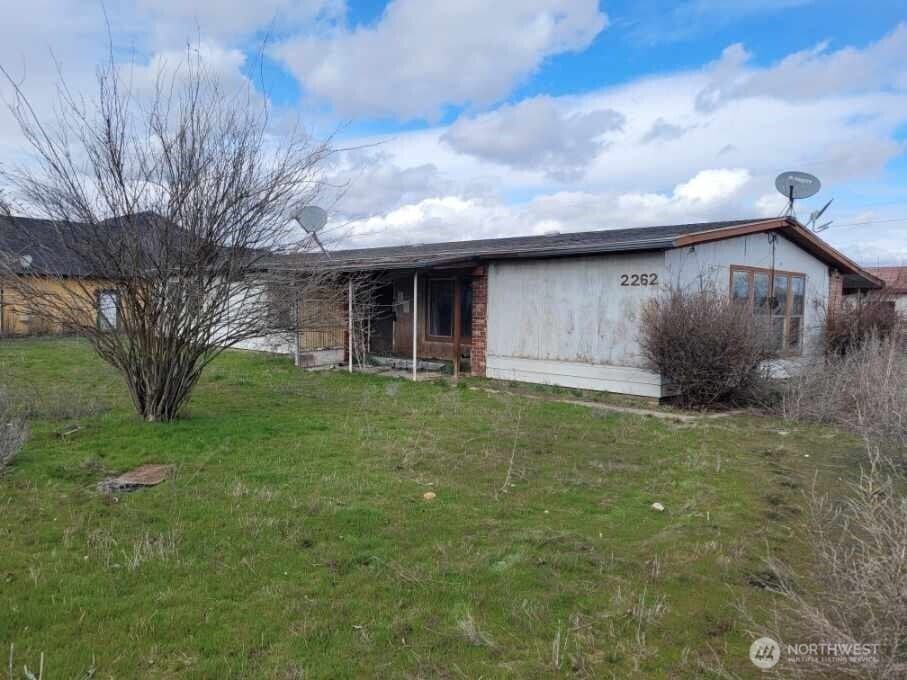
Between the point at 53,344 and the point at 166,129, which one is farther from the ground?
the point at 166,129

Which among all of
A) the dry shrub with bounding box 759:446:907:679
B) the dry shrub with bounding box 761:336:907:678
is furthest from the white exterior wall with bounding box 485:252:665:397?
the dry shrub with bounding box 759:446:907:679

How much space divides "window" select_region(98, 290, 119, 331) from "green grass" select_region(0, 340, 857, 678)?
45.0 inches

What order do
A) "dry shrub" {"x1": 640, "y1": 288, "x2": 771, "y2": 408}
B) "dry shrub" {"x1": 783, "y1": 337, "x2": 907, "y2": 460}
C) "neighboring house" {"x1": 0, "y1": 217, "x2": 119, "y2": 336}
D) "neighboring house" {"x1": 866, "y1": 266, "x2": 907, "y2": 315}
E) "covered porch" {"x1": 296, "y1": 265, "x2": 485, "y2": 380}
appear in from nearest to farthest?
"dry shrub" {"x1": 783, "y1": 337, "x2": 907, "y2": 460}
"neighboring house" {"x1": 0, "y1": 217, "x2": 119, "y2": 336}
"dry shrub" {"x1": 640, "y1": 288, "x2": 771, "y2": 408}
"covered porch" {"x1": 296, "y1": 265, "x2": 485, "y2": 380}
"neighboring house" {"x1": 866, "y1": 266, "x2": 907, "y2": 315}

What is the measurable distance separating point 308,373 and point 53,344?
29.4 ft

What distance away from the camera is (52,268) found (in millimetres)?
7270

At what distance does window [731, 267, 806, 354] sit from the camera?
12.1 m

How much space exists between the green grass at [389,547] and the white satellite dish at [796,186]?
723 centimetres

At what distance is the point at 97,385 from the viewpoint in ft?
33.8

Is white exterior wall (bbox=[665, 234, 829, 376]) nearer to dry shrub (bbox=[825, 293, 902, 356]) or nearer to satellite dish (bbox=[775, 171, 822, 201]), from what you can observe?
dry shrub (bbox=[825, 293, 902, 356])

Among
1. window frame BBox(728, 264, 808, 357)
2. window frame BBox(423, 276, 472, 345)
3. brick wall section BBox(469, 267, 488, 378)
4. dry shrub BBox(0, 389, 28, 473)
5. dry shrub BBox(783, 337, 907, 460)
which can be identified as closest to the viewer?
dry shrub BBox(0, 389, 28, 473)

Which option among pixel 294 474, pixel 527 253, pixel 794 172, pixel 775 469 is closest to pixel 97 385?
pixel 294 474

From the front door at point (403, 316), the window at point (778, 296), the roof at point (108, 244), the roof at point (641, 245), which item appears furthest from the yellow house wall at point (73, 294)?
the window at point (778, 296)

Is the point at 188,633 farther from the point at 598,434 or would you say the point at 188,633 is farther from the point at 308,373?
the point at 308,373

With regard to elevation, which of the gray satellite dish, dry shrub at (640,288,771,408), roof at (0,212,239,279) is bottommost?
dry shrub at (640,288,771,408)
